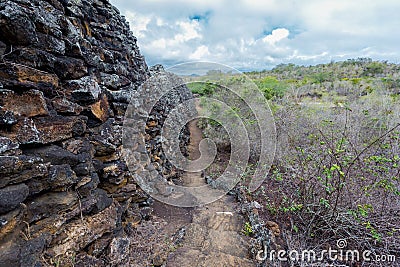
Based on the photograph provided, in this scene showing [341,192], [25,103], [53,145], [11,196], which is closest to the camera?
[11,196]

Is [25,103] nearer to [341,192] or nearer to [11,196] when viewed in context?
[11,196]

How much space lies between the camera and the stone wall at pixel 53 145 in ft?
5.49

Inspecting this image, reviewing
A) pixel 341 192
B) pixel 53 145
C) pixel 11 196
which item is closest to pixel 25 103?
pixel 53 145

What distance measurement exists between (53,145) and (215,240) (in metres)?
2.76

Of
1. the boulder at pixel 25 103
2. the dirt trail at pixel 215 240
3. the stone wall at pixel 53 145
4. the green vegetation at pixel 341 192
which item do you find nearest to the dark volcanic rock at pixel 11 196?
the stone wall at pixel 53 145

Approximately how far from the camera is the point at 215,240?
3514 millimetres

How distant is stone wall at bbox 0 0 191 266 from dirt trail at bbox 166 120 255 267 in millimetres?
969

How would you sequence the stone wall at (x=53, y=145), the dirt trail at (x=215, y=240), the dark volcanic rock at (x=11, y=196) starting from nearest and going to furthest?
the dark volcanic rock at (x=11, y=196) < the stone wall at (x=53, y=145) < the dirt trail at (x=215, y=240)

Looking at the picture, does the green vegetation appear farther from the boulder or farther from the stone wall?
the boulder

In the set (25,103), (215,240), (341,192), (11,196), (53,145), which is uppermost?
(25,103)

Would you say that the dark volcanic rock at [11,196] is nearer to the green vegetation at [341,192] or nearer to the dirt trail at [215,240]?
the dirt trail at [215,240]

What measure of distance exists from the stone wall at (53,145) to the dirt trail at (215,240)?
3.18 feet

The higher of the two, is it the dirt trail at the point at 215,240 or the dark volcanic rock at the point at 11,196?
the dark volcanic rock at the point at 11,196

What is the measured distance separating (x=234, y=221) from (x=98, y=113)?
3.07 metres
